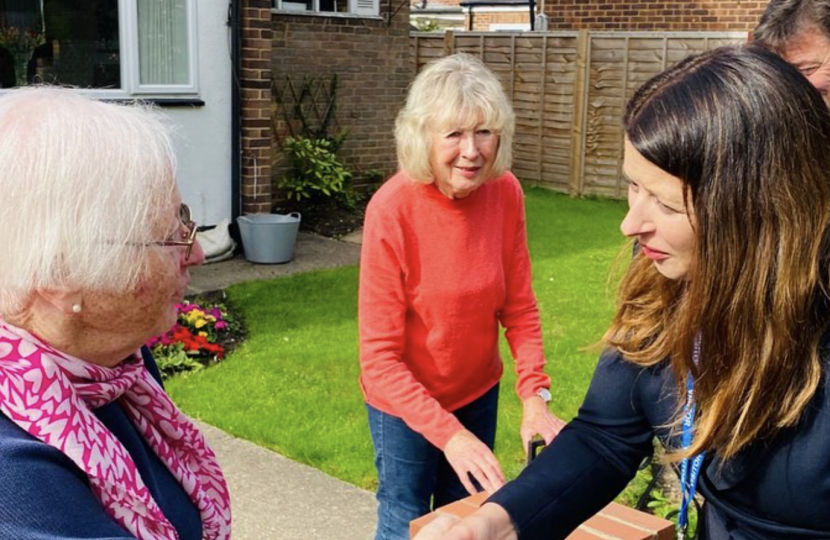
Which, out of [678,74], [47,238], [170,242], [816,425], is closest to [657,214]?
[678,74]

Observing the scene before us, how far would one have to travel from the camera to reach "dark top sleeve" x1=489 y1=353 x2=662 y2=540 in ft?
7.30

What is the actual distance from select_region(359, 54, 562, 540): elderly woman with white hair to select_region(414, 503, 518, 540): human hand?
72 cm

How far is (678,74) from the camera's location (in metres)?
1.92

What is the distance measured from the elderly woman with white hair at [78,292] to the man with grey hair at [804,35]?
2.03 metres

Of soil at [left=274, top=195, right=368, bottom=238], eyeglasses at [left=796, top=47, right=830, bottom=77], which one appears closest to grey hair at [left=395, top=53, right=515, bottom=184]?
eyeglasses at [left=796, top=47, right=830, bottom=77]

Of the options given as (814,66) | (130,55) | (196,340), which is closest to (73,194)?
(814,66)

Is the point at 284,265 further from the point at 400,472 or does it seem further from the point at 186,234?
the point at 186,234

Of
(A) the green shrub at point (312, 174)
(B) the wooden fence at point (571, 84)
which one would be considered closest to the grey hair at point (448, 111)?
(A) the green shrub at point (312, 174)

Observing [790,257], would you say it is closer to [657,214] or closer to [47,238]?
[657,214]

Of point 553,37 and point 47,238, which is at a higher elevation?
point 553,37

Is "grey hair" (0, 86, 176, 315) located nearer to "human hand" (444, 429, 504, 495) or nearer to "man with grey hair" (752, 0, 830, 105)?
"human hand" (444, 429, 504, 495)

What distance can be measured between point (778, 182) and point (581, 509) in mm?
924

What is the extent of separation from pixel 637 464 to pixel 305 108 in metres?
9.95

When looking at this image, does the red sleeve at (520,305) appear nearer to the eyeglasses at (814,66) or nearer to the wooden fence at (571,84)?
the eyeglasses at (814,66)
